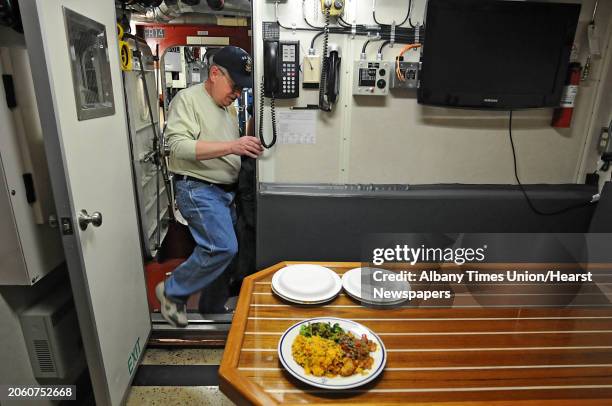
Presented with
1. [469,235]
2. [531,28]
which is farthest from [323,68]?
[469,235]

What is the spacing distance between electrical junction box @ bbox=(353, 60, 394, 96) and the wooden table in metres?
1.15

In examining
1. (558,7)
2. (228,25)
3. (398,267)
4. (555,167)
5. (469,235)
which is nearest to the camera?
(398,267)

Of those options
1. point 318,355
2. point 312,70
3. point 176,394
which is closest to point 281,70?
point 312,70

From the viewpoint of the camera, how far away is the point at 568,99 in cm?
201

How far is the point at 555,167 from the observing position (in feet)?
7.14

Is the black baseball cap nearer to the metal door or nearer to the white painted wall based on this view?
the white painted wall

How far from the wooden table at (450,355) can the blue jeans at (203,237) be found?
0.99m

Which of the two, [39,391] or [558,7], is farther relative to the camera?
[558,7]

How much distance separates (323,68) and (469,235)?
46.8 inches

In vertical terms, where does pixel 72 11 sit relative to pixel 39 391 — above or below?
above

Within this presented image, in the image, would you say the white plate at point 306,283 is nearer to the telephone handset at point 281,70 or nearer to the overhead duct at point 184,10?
the telephone handset at point 281,70

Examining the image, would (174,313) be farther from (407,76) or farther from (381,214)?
(407,76)

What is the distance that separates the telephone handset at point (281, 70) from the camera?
1836 millimetres

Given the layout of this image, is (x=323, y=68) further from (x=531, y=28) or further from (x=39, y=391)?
(x=39, y=391)
